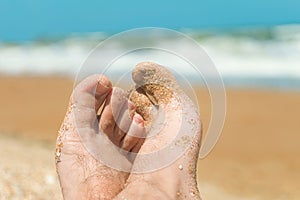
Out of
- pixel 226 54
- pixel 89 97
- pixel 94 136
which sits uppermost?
pixel 226 54

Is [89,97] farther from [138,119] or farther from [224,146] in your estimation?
[224,146]

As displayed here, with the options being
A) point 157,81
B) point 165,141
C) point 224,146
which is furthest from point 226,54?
point 165,141

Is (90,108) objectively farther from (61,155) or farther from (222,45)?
(222,45)

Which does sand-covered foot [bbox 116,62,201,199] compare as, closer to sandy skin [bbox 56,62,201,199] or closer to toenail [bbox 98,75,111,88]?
sandy skin [bbox 56,62,201,199]

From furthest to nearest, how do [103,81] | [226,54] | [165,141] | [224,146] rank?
[226,54], [224,146], [103,81], [165,141]

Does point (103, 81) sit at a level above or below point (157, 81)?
below

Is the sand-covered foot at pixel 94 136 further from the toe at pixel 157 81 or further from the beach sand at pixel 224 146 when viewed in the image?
the beach sand at pixel 224 146

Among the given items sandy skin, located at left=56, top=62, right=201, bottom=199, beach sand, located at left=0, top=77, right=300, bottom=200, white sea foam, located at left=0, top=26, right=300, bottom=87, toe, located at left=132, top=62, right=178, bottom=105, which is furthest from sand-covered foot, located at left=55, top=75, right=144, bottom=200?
white sea foam, located at left=0, top=26, right=300, bottom=87
